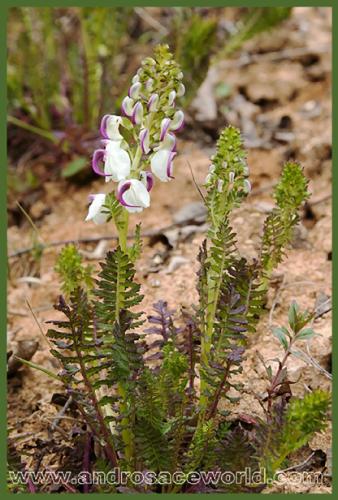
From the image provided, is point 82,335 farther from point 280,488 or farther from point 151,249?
point 151,249

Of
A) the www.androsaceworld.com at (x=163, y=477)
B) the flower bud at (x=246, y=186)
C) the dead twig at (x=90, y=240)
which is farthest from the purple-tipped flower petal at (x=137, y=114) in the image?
the dead twig at (x=90, y=240)

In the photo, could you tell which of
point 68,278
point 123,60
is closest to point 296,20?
point 123,60

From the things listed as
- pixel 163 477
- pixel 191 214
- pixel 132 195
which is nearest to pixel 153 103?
pixel 132 195

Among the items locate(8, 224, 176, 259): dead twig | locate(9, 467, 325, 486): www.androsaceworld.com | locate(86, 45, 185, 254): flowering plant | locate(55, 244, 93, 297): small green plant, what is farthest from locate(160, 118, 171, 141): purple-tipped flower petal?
locate(8, 224, 176, 259): dead twig

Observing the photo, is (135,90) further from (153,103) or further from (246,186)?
(246,186)

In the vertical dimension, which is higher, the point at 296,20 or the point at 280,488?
the point at 296,20

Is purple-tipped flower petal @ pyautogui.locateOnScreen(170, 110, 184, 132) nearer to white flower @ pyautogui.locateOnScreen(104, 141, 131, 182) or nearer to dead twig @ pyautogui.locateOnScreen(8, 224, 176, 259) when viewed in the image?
white flower @ pyautogui.locateOnScreen(104, 141, 131, 182)

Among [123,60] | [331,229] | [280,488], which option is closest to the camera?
[280,488]
